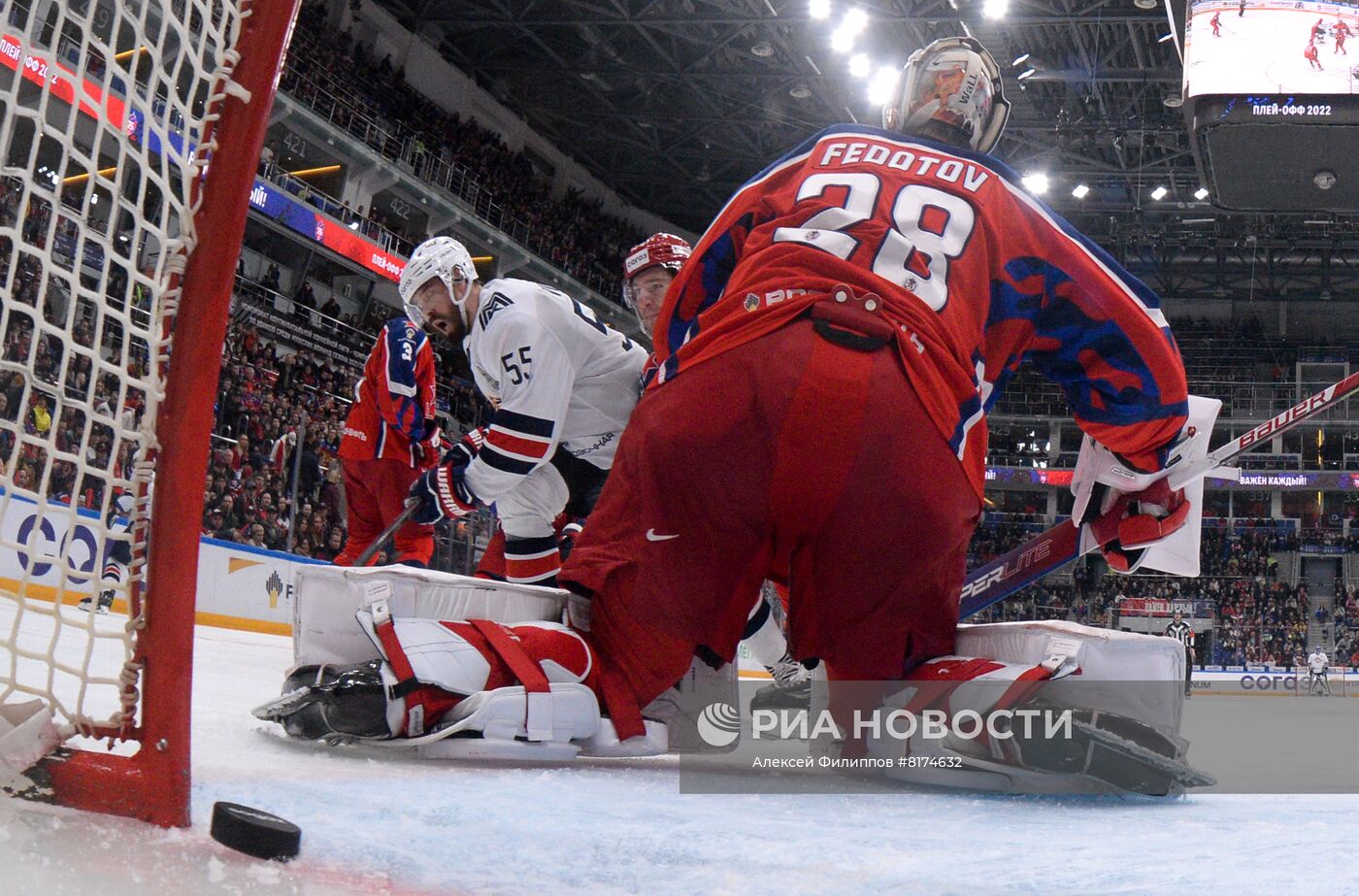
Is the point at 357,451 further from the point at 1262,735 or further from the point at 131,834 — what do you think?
the point at 131,834

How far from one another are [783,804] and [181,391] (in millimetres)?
729

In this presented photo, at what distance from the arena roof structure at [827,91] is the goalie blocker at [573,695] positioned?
15.1 meters

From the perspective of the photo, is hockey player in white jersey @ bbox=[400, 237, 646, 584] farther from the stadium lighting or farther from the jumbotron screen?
the stadium lighting

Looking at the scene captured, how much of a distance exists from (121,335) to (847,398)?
0.80 meters

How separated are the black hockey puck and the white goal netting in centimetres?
12

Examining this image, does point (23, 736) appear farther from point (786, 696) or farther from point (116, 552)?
point (786, 696)

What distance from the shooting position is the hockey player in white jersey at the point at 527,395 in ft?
7.95

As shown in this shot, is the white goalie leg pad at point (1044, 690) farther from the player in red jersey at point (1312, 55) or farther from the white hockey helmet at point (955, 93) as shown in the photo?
the player in red jersey at point (1312, 55)

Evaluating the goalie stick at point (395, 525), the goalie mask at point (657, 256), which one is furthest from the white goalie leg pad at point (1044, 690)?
the goalie mask at point (657, 256)

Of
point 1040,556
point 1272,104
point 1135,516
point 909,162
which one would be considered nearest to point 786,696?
point 1040,556

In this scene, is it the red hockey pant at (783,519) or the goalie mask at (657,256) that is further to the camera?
the goalie mask at (657,256)

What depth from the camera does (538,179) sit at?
69.3 feet

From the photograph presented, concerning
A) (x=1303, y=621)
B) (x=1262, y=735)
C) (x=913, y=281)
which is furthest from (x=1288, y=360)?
(x=913, y=281)

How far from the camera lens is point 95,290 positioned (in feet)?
3.05
